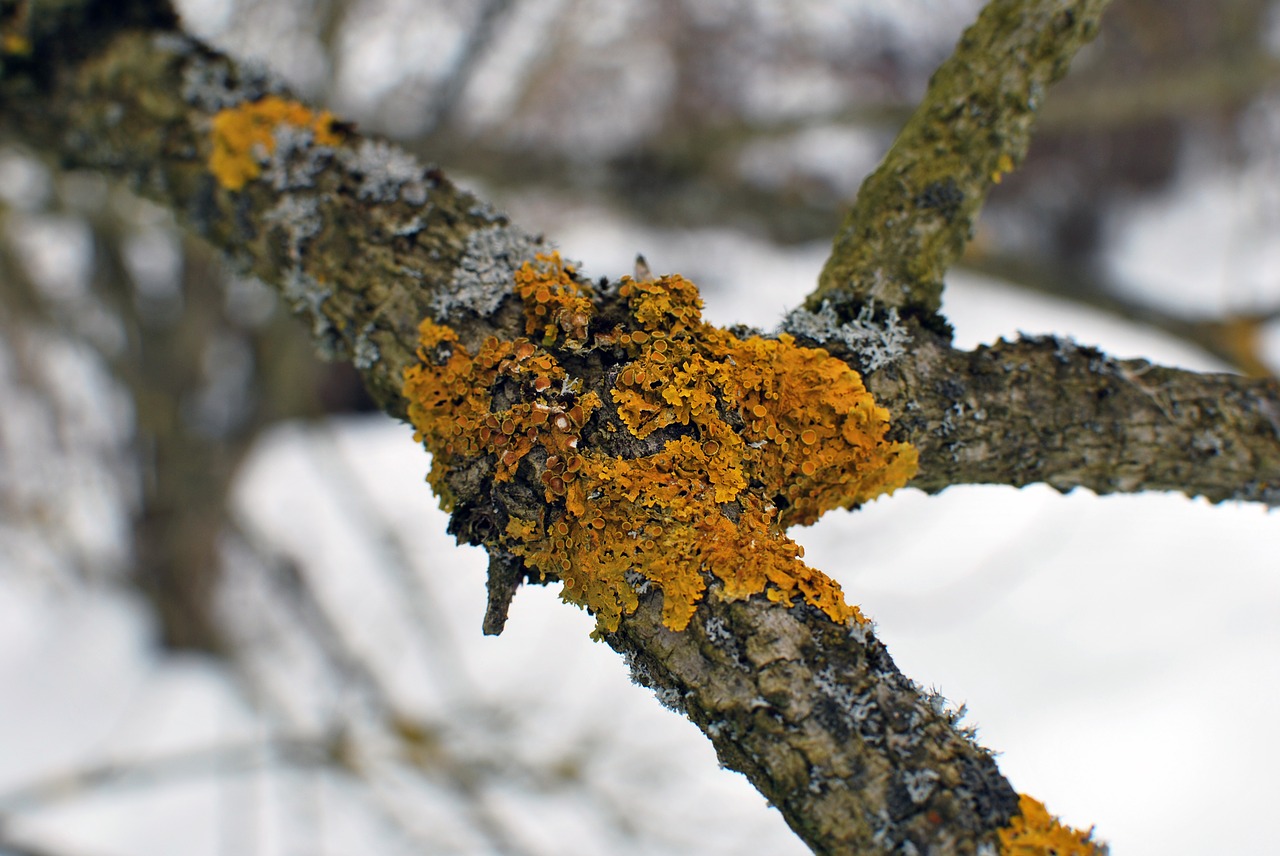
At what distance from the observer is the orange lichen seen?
645 millimetres

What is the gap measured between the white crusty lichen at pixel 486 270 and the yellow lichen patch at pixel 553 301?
19 millimetres

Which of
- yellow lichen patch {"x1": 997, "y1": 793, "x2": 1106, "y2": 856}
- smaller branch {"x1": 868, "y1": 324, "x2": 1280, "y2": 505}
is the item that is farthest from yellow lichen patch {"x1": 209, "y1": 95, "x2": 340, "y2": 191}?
yellow lichen patch {"x1": 997, "y1": 793, "x2": 1106, "y2": 856}

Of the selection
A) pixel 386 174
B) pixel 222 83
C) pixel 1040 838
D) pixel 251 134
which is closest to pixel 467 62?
pixel 222 83

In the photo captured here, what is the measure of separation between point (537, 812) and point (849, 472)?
312 cm

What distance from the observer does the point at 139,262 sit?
4.97 meters

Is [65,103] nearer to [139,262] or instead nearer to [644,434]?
[644,434]

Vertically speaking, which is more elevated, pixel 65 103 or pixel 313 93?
pixel 313 93

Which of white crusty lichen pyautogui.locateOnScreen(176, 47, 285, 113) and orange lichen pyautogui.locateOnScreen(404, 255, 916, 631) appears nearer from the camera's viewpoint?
orange lichen pyautogui.locateOnScreen(404, 255, 916, 631)

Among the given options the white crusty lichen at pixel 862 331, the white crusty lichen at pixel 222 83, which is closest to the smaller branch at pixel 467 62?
the white crusty lichen at pixel 222 83

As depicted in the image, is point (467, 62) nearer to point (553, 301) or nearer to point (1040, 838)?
point (553, 301)

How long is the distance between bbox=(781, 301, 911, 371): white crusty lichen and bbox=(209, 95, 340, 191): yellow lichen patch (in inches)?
23.6

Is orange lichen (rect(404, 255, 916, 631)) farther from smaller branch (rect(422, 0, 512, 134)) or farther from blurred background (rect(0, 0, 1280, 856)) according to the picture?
smaller branch (rect(422, 0, 512, 134))

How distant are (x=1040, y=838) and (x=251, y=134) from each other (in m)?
1.08

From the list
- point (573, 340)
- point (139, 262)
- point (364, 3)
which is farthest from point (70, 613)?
point (573, 340)
